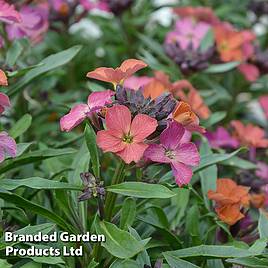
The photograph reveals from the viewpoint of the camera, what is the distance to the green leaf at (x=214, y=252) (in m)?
1.31

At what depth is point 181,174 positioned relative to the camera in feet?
4.31

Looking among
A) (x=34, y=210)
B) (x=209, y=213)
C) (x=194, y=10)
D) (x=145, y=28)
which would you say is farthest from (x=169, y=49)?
(x=34, y=210)

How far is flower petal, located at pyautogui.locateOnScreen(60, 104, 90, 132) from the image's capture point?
131 cm

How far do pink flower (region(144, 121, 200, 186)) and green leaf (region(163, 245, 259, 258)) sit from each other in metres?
0.16

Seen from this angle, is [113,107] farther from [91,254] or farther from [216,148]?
[216,148]

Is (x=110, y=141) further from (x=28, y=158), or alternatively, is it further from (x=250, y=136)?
(x=250, y=136)

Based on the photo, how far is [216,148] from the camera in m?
1.96

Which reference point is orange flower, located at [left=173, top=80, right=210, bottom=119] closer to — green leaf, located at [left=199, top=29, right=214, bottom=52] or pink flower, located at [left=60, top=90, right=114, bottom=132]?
green leaf, located at [left=199, top=29, right=214, bottom=52]

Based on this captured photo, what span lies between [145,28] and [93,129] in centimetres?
148

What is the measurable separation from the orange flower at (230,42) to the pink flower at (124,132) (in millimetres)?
1143

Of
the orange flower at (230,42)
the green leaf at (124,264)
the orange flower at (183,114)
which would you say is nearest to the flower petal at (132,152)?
the orange flower at (183,114)

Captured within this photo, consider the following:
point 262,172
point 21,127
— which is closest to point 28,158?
point 21,127

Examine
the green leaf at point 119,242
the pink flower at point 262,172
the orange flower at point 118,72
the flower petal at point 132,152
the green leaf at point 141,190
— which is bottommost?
the pink flower at point 262,172

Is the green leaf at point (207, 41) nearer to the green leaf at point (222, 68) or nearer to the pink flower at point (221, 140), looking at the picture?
the green leaf at point (222, 68)
